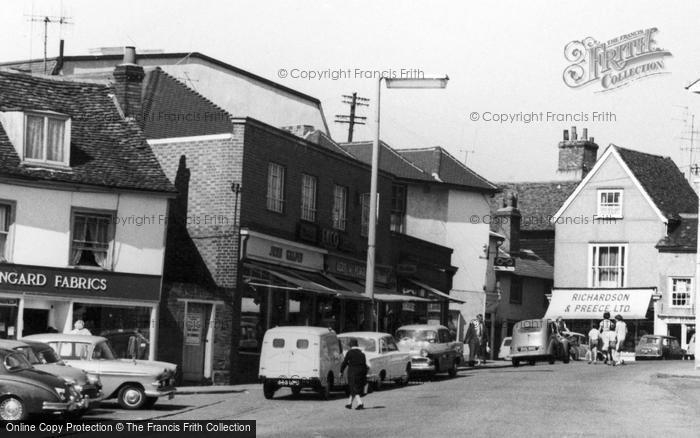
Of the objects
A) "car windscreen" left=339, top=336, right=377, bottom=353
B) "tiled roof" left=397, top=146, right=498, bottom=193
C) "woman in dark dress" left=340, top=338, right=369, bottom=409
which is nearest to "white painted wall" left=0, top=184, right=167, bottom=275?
"car windscreen" left=339, top=336, right=377, bottom=353

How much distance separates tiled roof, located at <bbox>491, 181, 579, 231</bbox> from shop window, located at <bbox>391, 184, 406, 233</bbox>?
1958 centimetres

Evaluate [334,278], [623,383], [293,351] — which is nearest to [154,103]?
[334,278]

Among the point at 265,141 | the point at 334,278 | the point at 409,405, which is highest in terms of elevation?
the point at 265,141

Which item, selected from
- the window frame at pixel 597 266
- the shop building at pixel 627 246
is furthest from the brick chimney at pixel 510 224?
the window frame at pixel 597 266

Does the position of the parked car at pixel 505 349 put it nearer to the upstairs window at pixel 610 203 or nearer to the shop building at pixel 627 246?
the shop building at pixel 627 246

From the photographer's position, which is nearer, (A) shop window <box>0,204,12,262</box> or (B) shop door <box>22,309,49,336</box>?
(A) shop window <box>0,204,12,262</box>

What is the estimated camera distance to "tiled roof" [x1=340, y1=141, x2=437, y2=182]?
2380 inches

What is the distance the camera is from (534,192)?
76125 mm

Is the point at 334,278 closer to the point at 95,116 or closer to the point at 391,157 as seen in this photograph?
the point at 95,116

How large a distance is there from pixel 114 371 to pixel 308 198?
1684cm

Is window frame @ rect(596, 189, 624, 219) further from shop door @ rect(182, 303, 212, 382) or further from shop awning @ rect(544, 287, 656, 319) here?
shop door @ rect(182, 303, 212, 382)

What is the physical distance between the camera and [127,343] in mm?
34219

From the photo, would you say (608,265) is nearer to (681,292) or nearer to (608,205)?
(608,205)

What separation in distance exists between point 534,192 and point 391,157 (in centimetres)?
1701
